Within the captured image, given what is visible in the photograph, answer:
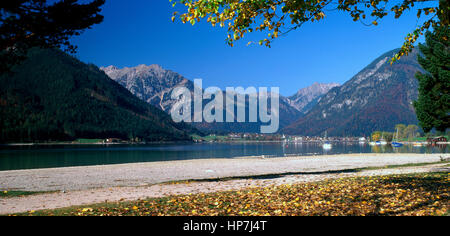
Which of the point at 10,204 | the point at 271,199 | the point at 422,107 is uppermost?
the point at 422,107

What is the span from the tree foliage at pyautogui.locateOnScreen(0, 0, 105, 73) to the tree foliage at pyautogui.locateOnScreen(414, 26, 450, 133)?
96.4 feet

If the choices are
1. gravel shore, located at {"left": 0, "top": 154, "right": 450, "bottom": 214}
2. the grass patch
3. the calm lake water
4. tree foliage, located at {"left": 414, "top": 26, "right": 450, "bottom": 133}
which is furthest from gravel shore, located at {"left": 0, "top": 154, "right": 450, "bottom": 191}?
the calm lake water

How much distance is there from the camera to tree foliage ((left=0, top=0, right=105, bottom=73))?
29.8ft

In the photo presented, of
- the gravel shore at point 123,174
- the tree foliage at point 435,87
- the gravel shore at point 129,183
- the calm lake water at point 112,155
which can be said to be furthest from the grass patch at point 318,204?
the calm lake water at point 112,155

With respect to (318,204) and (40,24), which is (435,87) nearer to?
(318,204)

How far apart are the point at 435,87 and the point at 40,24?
105 ft

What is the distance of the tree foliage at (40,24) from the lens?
909 cm

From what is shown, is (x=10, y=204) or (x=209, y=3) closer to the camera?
(x=209, y=3)

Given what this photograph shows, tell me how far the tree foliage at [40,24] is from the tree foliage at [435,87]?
29368mm
